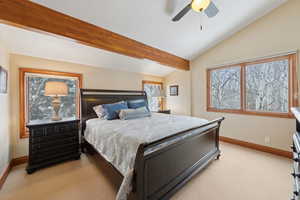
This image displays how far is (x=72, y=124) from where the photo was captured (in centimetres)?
265

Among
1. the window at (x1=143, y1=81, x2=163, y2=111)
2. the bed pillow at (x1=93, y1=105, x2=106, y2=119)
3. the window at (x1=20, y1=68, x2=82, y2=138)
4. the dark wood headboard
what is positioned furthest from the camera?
the window at (x1=143, y1=81, x2=163, y2=111)

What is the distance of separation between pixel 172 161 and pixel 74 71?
9.51ft

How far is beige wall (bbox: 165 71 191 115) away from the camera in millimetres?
4590

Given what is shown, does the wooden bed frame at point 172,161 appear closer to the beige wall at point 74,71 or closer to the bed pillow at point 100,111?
the bed pillow at point 100,111

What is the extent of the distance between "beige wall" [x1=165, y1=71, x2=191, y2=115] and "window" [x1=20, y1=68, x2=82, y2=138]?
315 cm

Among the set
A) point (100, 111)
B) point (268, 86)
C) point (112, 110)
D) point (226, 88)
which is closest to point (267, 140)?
point (268, 86)

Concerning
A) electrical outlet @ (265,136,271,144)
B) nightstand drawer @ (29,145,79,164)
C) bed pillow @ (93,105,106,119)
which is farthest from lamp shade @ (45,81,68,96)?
electrical outlet @ (265,136,271,144)

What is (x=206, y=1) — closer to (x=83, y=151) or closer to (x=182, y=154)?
(x=182, y=154)

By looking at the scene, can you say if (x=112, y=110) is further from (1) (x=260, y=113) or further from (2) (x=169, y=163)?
(1) (x=260, y=113)

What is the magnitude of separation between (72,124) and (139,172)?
1973mm

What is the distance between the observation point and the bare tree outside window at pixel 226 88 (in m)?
3.59

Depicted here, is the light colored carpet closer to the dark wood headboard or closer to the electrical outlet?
the electrical outlet

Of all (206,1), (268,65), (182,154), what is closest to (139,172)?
(182,154)

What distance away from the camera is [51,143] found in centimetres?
243
